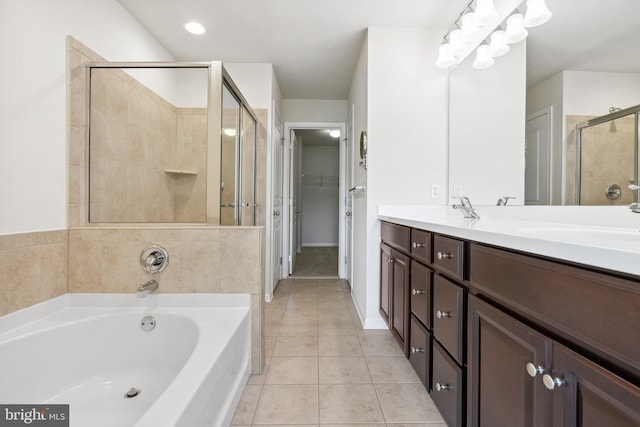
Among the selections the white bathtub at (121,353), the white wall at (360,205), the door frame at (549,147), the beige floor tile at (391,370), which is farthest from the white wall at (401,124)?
the white bathtub at (121,353)

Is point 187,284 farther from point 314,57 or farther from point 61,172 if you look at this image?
point 314,57

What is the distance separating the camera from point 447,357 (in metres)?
1.07

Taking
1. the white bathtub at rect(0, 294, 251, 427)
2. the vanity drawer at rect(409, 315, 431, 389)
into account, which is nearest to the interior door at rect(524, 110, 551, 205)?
the vanity drawer at rect(409, 315, 431, 389)

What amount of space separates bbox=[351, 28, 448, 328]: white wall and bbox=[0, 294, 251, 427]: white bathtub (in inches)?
48.3

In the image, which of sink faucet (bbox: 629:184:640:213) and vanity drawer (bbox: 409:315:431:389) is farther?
vanity drawer (bbox: 409:315:431:389)

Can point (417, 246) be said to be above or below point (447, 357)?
above

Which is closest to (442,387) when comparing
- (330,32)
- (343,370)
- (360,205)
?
(343,370)

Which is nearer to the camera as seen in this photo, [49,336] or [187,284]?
[49,336]

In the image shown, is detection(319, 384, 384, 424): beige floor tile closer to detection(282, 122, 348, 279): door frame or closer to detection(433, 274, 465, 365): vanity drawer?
detection(433, 274, 465, 365): vanity drawer

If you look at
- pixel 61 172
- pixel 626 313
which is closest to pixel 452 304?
pixel 626 313

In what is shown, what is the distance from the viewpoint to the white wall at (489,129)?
1519mm

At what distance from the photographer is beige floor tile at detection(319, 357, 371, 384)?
5.03 ft

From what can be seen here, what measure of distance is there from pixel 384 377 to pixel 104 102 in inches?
94.5

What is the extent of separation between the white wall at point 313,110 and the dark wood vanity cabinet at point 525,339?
2.78m
